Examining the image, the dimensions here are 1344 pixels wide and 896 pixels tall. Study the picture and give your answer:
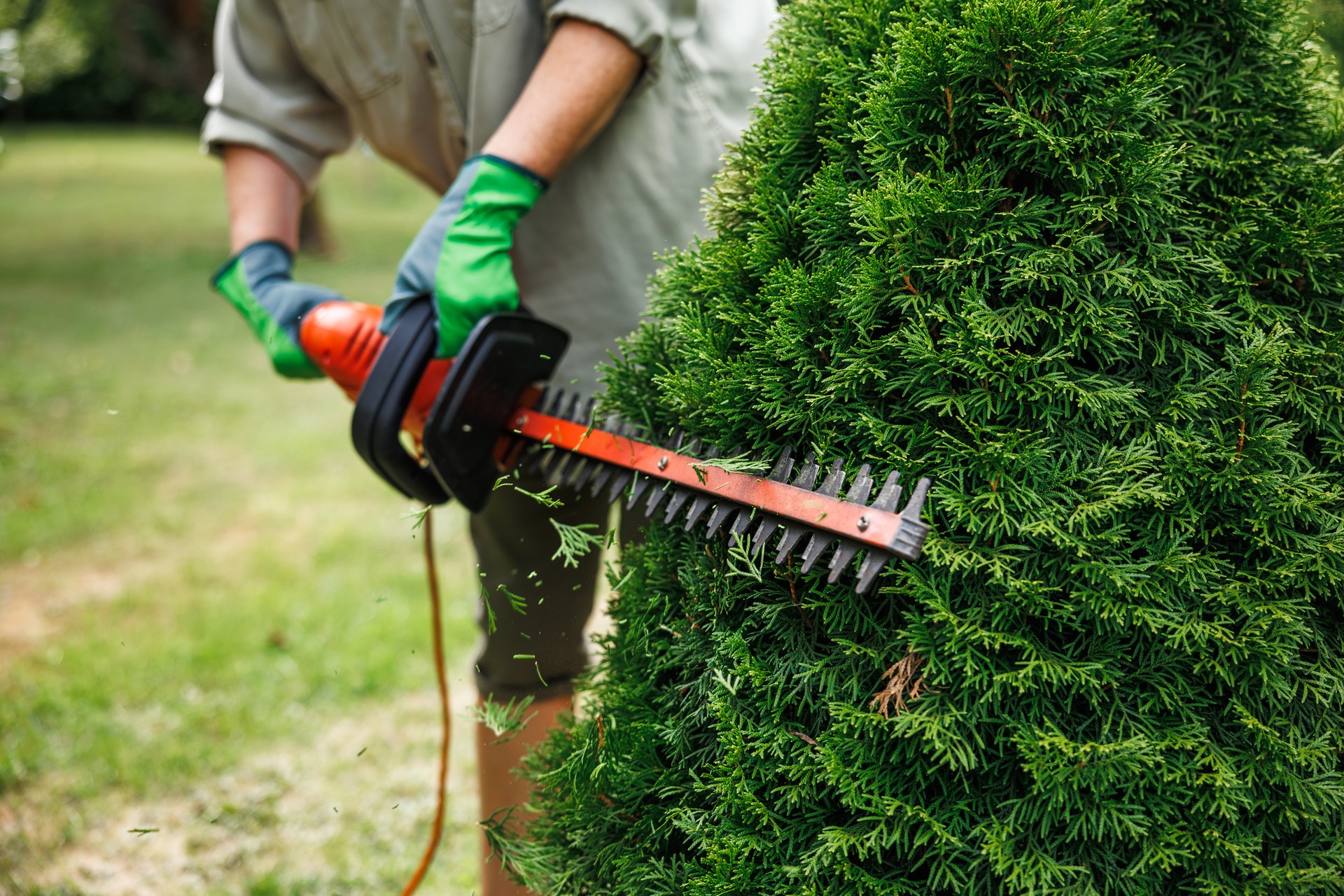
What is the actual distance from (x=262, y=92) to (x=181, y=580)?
10.1 ft

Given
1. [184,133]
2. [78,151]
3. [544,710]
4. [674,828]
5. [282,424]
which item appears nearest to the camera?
[674,828]

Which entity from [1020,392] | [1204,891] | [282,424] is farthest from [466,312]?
[282,424]

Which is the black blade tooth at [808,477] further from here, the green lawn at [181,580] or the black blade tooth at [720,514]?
the green lawn at [181,580]

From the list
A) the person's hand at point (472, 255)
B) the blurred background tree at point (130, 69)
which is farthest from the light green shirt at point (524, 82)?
the blurred background tree at point (130, 69)

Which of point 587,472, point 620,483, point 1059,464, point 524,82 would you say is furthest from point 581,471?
point 524,82

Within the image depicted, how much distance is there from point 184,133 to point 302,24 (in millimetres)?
31530

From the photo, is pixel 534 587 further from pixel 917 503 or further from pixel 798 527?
pixel 917 503

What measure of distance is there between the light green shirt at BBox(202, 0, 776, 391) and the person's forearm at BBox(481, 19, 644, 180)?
0.24 ft

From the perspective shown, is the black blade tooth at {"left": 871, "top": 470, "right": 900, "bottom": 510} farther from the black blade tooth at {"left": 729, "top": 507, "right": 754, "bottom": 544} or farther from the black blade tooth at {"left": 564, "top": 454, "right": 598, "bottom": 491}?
the black blade tooth at {"left": 564, "top": 454, "right": 598, "bottom": 491}

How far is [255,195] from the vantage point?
2.31 metres

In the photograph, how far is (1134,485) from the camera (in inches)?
38.1

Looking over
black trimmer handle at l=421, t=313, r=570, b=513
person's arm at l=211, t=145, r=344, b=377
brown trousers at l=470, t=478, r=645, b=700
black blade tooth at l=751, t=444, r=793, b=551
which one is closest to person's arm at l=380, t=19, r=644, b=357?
black trimmer handle at l=421, t=313, r=570, b=513

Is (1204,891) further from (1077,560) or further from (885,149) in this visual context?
(885,149)

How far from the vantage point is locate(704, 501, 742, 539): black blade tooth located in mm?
1167
